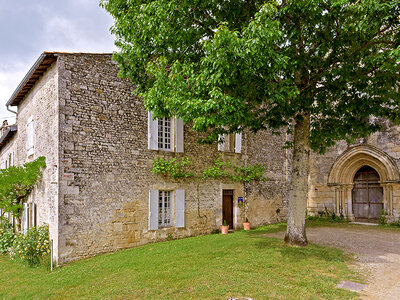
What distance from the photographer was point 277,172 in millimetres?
14797

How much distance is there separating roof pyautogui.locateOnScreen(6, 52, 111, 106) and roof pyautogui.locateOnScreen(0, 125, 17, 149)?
1.21 metres

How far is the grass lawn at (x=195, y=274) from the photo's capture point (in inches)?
218

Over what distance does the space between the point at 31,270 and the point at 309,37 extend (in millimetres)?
9728

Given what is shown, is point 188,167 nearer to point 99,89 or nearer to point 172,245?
point 172,245

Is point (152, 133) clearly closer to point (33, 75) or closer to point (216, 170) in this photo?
point (216, 170)

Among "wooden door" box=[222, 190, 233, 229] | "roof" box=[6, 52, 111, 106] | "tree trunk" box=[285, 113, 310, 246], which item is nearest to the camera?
"tree trunk" box=[285, 113, 310, 246]

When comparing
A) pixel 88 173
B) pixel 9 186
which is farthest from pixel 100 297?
pixel 9 186

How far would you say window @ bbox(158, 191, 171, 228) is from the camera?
10516mm

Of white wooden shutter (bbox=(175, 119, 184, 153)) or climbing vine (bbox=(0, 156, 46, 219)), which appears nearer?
climbing vine (bbox=(0, 156, 46, 219))

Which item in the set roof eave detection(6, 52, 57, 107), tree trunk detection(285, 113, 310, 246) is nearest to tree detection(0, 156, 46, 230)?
roof eave detection(6, 52, 57, 107)

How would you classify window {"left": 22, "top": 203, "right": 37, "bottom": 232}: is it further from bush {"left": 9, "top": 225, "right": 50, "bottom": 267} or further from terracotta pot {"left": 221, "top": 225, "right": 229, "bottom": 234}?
terracotta pot {"left": 221, "top": 225, "right": 229, "bottom": 234}

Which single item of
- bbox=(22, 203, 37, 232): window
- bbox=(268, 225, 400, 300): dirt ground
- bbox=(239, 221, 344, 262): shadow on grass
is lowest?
bbox=(268, 225, 400, 300): dirt ground

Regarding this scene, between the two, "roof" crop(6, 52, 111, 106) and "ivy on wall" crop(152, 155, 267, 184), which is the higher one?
"roof" crop(6, 52, 111, 106)

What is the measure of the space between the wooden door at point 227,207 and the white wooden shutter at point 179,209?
2.38 m
